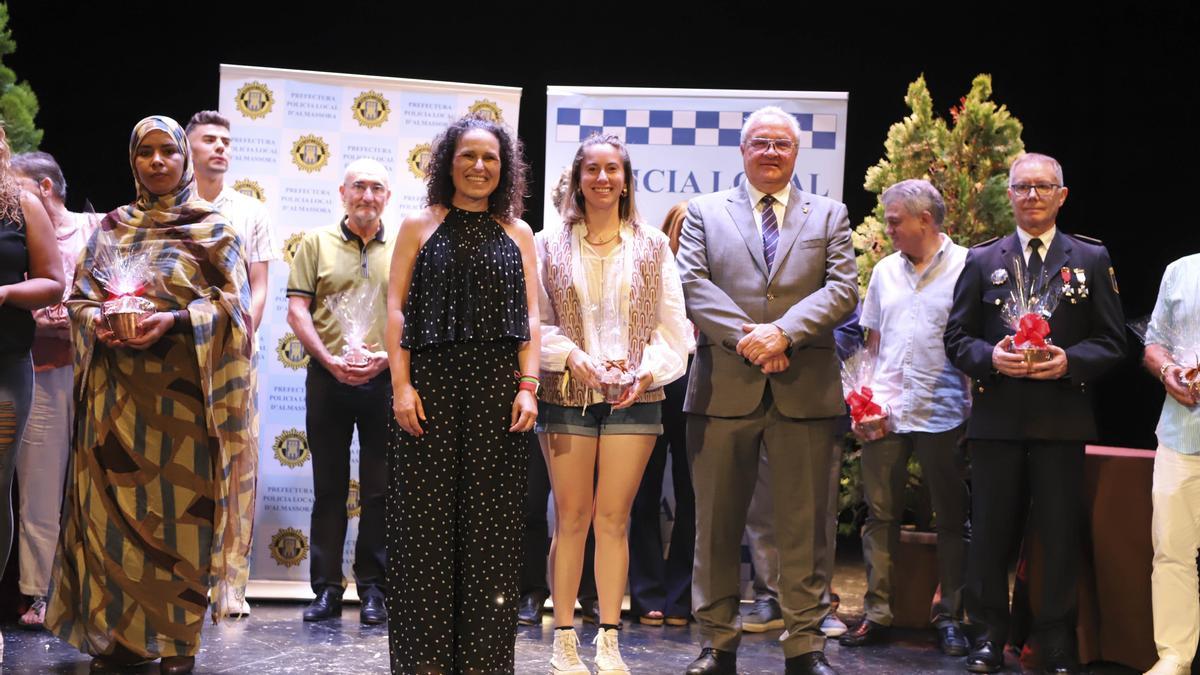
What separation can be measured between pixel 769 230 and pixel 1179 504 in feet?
5.49

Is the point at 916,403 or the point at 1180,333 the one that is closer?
the point at 1180,333

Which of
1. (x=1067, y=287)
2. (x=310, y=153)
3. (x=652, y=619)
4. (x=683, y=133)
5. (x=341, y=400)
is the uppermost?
(x=683, y=133)

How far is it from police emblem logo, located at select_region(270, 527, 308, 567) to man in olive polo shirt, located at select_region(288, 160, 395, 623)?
1.45ft

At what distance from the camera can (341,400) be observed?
4977mm

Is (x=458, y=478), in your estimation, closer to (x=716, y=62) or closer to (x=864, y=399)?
(x=864, y=399)

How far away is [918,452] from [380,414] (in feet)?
7.33

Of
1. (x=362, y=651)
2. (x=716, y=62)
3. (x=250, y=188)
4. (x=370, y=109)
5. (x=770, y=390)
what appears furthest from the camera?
(x=716, y=62)

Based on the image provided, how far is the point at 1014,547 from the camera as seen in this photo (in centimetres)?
439

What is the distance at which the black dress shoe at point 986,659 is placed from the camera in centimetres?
427

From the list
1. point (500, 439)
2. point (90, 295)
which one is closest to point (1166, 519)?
point (500, 439)

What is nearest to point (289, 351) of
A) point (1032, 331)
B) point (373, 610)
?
point (373, 610)

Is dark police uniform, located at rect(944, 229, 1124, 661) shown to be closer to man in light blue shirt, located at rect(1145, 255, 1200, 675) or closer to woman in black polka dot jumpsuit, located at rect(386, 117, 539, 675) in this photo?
man in light blue shirt, located at rect(1145, 255, 1200, 675)

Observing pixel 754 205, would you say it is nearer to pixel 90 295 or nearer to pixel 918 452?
pixel 918 452

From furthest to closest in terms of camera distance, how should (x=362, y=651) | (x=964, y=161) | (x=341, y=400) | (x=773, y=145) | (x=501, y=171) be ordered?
1. (x=964, y=161)
2. (x=341, y=400)
3. (x=362, y=651)
4. (x=773, y=145)
5. (x=501, y=171)
